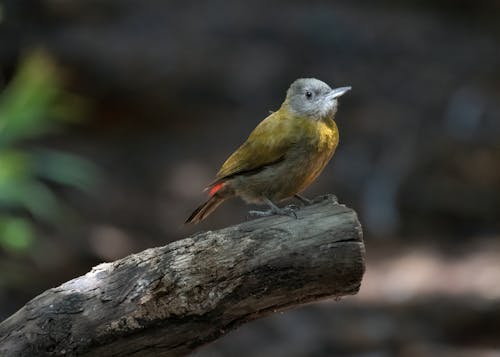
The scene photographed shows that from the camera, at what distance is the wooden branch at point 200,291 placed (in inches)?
148

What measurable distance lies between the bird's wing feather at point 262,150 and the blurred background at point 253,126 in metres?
2.60

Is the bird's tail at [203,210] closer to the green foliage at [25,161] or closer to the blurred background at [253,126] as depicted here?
the green foliage at [25,161]

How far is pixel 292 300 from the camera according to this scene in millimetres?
3826

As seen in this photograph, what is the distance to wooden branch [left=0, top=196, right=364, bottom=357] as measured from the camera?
3.76 meters

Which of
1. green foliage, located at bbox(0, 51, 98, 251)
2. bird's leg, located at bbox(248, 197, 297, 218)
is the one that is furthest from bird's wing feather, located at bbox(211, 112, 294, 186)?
green foliage, located at bbox(0, 51, 98, 251)

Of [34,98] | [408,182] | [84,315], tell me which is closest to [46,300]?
[84,315]

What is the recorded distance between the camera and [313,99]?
5.08 m

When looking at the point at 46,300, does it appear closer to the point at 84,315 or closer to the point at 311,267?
the point at 84,315

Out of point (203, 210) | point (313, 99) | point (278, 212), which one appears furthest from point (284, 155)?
point (278, 212)

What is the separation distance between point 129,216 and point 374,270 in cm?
272

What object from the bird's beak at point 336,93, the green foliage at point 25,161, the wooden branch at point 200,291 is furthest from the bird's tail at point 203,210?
the green foliage at point 25,161

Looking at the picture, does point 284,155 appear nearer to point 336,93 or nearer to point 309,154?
point 309,154

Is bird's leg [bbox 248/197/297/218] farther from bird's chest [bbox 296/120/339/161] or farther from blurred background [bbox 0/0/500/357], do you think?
blurred background [bbox 0/0/500/357]

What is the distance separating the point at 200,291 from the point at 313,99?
66.2 inches
